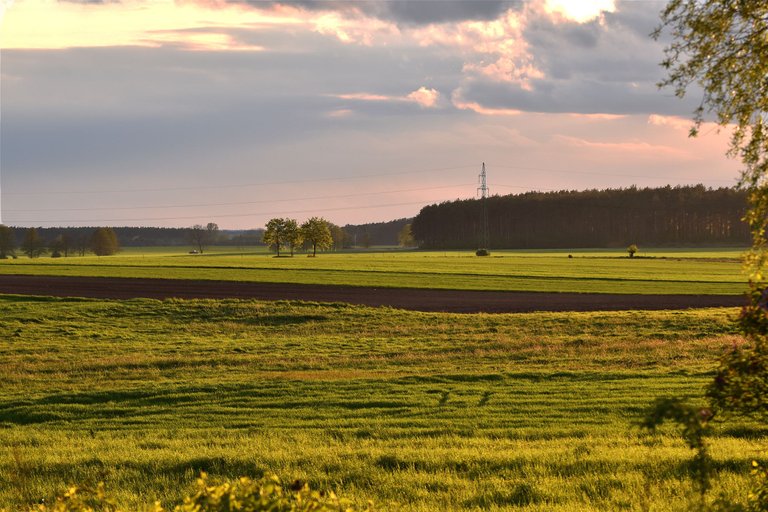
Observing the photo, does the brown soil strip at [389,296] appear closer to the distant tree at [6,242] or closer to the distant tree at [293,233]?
the distant tree at [293,233]

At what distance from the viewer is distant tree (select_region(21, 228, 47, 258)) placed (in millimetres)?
189250

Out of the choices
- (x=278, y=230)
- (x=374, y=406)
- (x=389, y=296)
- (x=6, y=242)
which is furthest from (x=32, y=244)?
Answer: (x=374, y=406)

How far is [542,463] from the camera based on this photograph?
10359 millimetres

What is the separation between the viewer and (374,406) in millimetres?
17188

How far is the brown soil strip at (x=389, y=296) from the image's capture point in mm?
45844

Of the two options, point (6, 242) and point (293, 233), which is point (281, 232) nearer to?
point (293, 233)

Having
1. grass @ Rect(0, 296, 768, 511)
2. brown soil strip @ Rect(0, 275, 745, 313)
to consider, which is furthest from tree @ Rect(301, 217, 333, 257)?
grass @ Rect(0, 296, 768, 511)

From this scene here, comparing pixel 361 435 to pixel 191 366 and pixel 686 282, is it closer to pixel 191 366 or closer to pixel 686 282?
pixel 191 366

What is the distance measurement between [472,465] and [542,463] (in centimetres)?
95

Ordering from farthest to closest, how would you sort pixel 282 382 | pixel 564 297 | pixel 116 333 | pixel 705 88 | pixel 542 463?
pixel 564 297
pixel 116 333
pixel 282 382
pixel 542 463
pixel 705 88

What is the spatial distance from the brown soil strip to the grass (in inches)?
260

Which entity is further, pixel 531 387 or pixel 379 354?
pixel 379 354

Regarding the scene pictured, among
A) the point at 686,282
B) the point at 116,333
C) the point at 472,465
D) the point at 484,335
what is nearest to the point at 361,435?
the point at 472,465

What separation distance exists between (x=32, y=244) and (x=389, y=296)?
164549mm
